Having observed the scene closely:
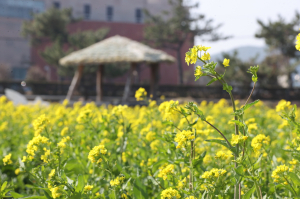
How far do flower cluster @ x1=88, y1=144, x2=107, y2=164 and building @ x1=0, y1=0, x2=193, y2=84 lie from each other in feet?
86.7

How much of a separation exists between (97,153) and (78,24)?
30.9 m

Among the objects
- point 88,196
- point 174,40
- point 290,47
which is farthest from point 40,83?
point 88,196

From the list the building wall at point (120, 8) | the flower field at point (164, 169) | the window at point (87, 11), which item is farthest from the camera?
the building wall at point (120, 8)

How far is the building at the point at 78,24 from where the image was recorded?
30.2 meters

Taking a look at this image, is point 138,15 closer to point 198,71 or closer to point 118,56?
point 118,56

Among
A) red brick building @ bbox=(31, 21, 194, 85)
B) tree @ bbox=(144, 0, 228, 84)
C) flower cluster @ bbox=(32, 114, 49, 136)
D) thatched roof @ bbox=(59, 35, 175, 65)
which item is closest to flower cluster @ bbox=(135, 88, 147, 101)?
flower cluster @ bbox=(32, 114, 49, 136)

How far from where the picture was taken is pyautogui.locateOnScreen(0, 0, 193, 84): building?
30.2 meters

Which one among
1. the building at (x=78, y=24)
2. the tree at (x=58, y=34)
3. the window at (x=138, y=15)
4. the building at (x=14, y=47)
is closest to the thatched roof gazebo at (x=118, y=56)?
the tree at (x=58, y=34)

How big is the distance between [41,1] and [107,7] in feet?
23.2

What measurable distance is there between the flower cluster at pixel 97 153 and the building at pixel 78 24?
86.7 ft

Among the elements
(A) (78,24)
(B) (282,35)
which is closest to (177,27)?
(B) (282,35)

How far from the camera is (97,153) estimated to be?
1361 millimetres

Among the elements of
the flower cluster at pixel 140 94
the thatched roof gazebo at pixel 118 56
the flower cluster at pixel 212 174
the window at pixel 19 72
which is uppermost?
the window at pixel 19 72

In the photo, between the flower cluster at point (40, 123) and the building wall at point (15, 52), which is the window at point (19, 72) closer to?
the building wall at point (15, 52)
